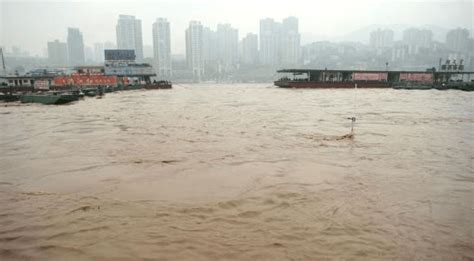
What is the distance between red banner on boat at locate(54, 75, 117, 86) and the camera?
61.7m

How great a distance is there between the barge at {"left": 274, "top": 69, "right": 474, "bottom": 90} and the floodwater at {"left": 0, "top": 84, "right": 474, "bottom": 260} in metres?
54.1

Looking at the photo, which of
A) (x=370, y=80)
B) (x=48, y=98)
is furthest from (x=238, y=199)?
(x=370, y=80)

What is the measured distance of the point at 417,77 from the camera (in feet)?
233

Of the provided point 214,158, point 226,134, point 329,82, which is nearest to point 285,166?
point 214,158

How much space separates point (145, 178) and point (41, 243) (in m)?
3.69

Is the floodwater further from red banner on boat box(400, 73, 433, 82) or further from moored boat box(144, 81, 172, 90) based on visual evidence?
red banner on boat box(400, 73, 433, 82)

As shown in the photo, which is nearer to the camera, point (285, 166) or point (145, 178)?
point (145, 178)

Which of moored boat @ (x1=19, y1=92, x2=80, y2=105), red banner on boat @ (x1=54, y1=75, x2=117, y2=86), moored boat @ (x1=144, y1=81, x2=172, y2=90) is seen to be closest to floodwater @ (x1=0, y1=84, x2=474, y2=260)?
moored boat @ (x1=19, y1=92, x2=80, y2=105)

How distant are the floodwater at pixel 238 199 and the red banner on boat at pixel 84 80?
A: 5403cm

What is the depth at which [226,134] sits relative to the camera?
15969 mm

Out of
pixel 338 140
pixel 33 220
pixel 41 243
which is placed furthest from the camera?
pixel 338 140

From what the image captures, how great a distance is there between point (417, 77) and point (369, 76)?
36.3 feet

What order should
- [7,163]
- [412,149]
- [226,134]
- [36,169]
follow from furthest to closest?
1. [226,134]
2. [412,149]
3. [7,163]
4. [36,169]

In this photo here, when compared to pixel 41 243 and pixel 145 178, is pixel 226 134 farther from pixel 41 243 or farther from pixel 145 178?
pixel 41 243
